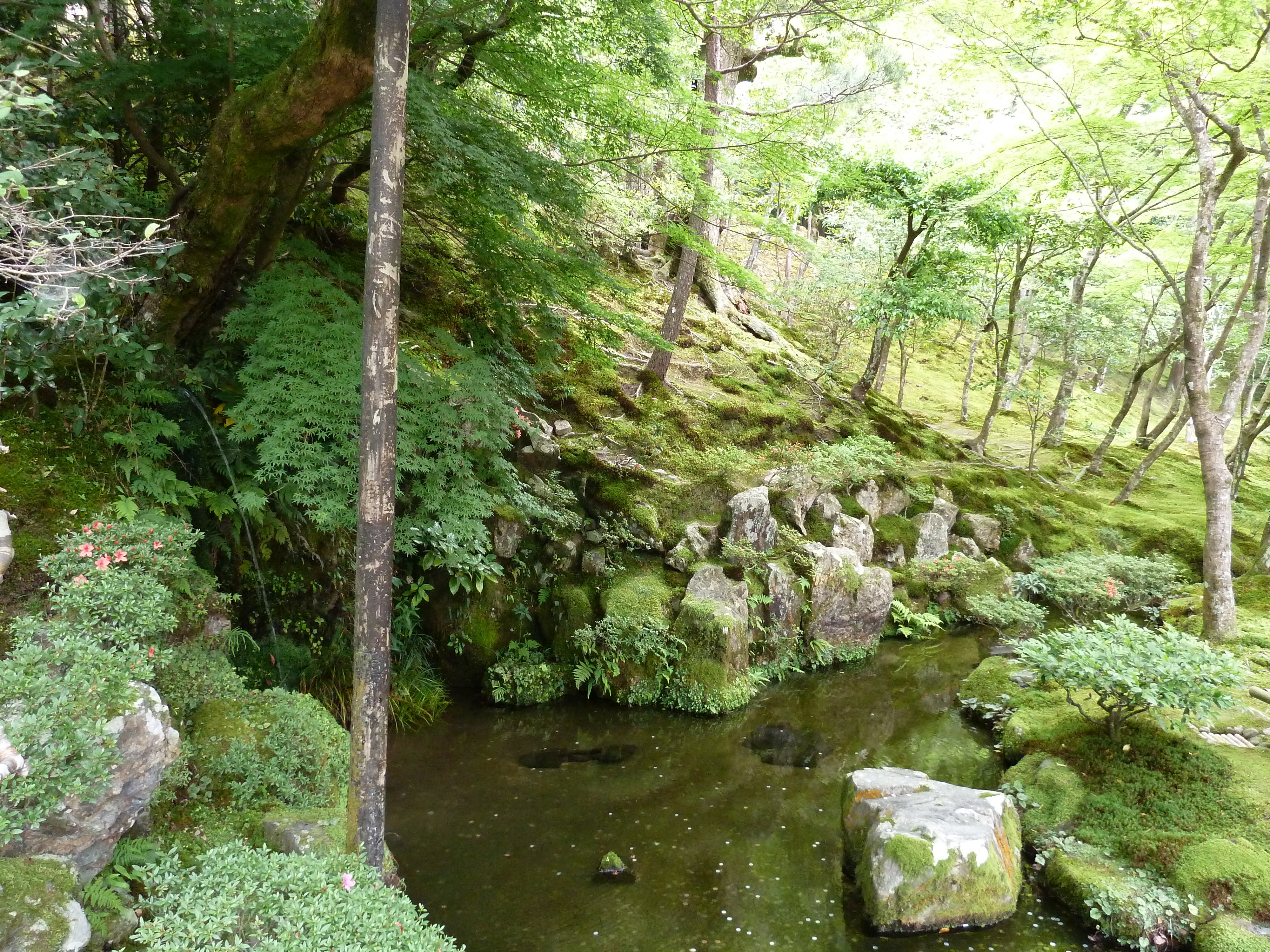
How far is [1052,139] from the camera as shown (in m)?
12.1

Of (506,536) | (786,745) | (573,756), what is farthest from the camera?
(506,536)

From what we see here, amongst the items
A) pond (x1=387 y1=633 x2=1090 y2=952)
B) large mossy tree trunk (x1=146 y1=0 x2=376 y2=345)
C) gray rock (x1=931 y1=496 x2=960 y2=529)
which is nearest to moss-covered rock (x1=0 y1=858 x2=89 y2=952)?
pond (x1=387 y1=633 x2=1090 y2=952)

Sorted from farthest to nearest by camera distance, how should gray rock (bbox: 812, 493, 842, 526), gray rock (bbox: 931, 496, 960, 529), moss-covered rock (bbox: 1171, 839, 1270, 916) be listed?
gray rock (bbox: 931, 496, 960, 529), gray rock (bbox: 812, 493, 842, 526), moss-covered rock (bbox: 1171, 839, 1270, 916)

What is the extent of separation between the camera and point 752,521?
10242 mm

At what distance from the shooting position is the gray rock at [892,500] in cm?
1312

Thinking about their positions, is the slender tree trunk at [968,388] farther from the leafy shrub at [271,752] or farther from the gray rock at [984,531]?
the leafy shrub at [271,752]

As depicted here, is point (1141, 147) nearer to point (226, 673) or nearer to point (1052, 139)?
point (1052, 139)

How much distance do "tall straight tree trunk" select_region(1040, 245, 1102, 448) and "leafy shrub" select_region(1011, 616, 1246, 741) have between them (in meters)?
12.3

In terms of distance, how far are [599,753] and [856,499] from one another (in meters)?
7.56

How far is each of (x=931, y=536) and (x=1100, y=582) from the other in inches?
116

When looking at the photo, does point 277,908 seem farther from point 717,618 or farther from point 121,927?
point 717,618

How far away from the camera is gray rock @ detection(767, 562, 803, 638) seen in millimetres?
9891

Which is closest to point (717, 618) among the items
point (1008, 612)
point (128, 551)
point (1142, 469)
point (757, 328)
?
point (1008, 612)

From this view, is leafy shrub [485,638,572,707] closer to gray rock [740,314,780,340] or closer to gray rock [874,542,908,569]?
gray rock [874,542,908,569]
